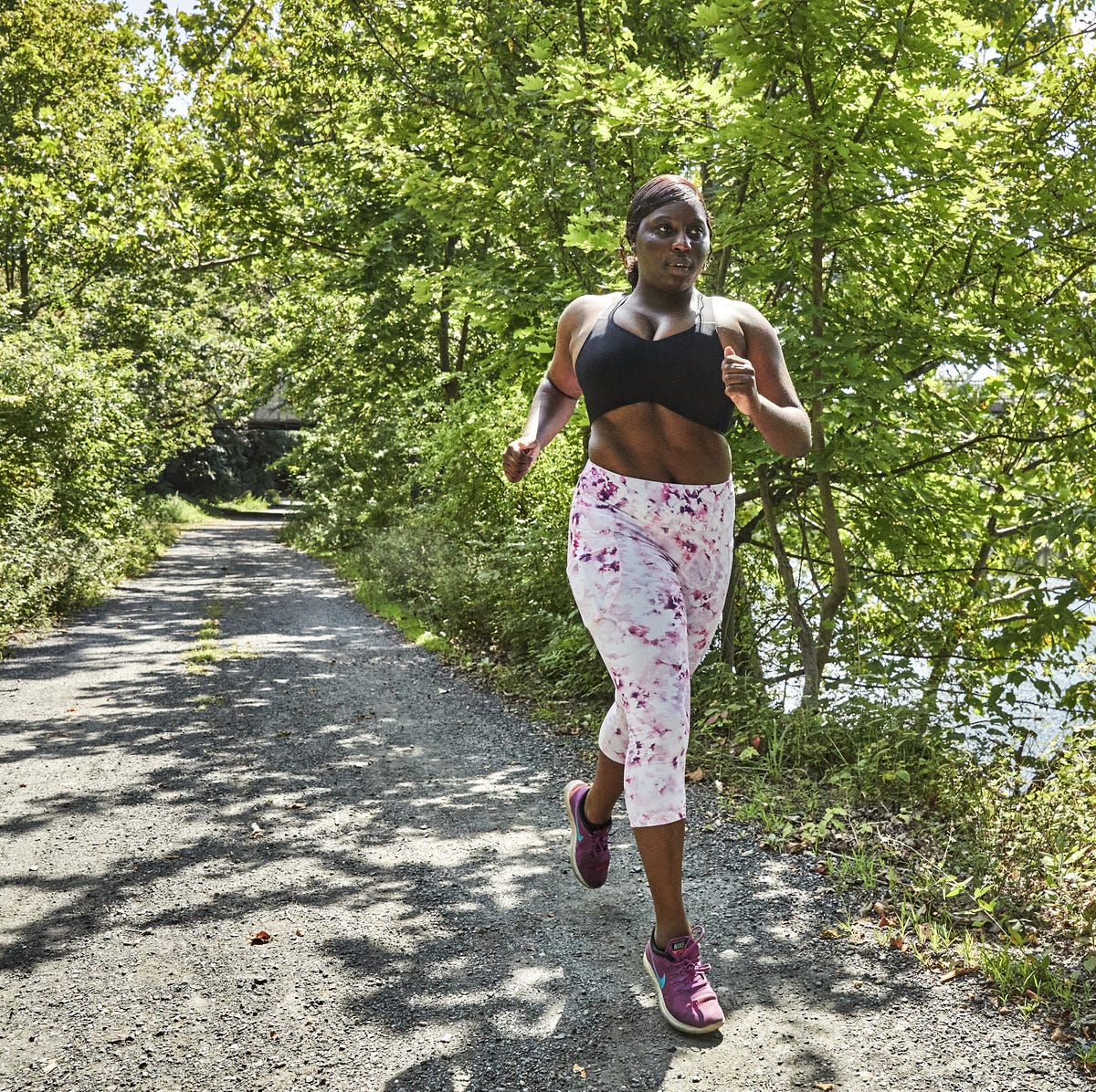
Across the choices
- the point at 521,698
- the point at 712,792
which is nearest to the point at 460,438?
the point at 521,698

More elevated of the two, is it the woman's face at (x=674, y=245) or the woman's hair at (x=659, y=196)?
the woman's hair at (x=659, y=196)

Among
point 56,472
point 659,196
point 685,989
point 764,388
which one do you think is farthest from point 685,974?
point 56,472

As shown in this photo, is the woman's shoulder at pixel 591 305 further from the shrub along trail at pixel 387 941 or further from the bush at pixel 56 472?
the bush at pixel 56 472

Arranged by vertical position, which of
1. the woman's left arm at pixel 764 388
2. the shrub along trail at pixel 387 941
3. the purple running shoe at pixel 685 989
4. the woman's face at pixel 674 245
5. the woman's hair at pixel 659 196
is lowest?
the shrub along trail at pixel 387 941

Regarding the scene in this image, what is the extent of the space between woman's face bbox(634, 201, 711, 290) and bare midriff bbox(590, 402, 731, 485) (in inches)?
14.9

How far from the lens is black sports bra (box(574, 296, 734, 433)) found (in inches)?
109

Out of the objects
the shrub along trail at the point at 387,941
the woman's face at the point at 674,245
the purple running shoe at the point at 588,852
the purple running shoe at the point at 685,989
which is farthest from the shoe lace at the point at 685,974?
the woman's face at the point at 674,245

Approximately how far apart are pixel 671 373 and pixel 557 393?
2.06ft

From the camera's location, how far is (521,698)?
7.13 meters

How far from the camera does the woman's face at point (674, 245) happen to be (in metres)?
2.82

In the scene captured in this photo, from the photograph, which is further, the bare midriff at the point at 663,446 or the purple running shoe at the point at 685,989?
the bare midriff at the point at 663,446

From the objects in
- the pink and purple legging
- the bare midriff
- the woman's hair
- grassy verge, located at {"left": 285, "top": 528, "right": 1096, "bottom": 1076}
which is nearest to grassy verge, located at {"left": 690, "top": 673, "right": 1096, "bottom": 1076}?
grassy verge, located at {"left": 285, "top": 528, "right": 1096, "bottom": 1076}

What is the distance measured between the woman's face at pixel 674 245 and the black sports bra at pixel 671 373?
0.42 ft

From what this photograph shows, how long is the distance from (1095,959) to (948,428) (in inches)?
132
